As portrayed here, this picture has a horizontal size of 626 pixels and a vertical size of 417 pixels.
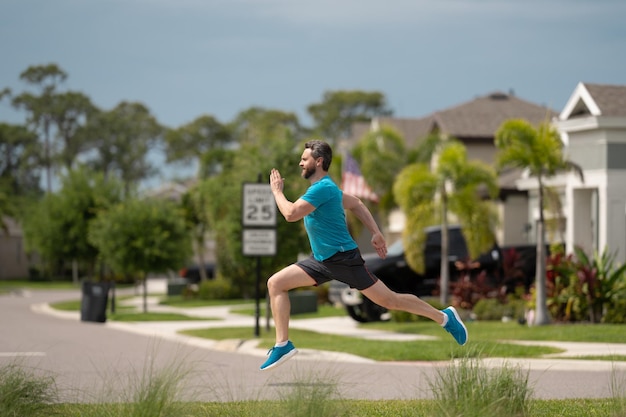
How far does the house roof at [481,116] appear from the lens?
44.2 meters

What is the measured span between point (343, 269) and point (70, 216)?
3120 centimetres

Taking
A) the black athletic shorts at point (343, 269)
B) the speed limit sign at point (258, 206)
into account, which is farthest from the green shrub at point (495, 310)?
the black athletic shorts at point (343, 269)

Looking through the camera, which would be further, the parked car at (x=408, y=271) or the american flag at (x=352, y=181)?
the american flag at (x=352, y=181)

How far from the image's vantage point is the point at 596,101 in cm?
2569

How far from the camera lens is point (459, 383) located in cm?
809

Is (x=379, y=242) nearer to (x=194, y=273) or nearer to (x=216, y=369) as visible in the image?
(x=216, y=369)

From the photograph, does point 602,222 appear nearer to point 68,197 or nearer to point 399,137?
point 399,137

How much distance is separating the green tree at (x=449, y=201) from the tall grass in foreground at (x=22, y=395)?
1738cm

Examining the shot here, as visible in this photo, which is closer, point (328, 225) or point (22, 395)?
point (22, 395)

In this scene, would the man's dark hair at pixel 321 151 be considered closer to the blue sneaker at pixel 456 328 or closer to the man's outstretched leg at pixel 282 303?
the man's outstretched leg at pixel 282 303

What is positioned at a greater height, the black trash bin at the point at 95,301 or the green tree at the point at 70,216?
the green tree at the point at 70,216

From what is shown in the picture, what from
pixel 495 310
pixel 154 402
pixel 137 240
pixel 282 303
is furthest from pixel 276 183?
pixel 137 240

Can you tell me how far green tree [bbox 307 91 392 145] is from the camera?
310 feet

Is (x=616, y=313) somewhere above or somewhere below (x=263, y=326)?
above
